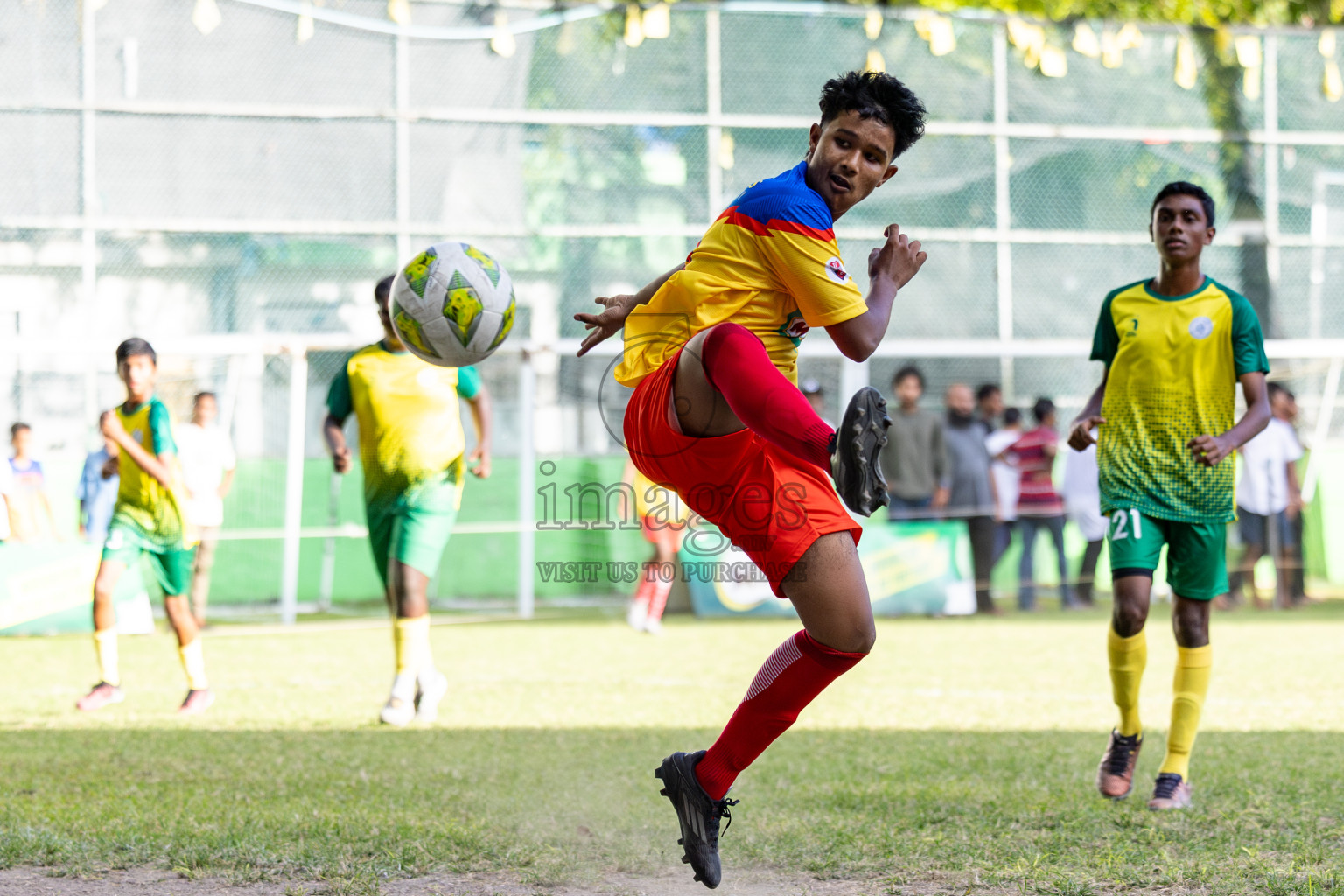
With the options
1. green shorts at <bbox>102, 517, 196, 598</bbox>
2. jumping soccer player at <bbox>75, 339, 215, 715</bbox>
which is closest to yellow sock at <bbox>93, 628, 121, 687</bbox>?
jumping soccer player at <bbox>75, 339, 215, 715</bbox>

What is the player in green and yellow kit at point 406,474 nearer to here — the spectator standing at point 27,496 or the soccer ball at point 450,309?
the soccer ball at point 450,309

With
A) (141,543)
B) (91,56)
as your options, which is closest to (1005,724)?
(141,543)

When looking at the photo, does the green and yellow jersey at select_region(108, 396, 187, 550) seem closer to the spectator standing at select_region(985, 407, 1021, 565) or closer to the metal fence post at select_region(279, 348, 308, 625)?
the metal fence post at select_region(279, 348, 308, 625)

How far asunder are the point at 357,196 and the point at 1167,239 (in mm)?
10878

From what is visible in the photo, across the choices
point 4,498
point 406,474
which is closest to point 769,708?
point 406,474

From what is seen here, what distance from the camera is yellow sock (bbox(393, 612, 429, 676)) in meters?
6.68

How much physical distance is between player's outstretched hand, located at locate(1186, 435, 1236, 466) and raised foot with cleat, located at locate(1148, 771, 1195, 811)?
3.70ft

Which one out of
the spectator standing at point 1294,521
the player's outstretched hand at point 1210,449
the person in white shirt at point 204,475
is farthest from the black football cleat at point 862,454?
the spectator standing at point 1294,521

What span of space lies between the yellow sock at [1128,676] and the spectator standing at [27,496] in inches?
374

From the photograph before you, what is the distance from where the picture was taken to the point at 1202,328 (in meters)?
4.99

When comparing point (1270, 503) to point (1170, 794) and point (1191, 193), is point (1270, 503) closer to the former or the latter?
point (1191, 193)

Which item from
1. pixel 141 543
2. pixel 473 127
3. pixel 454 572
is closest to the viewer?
pixel 141 543

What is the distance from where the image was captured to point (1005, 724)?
6.51 metres

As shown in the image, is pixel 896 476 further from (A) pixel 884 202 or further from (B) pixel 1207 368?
(B) pixel 1207 368
